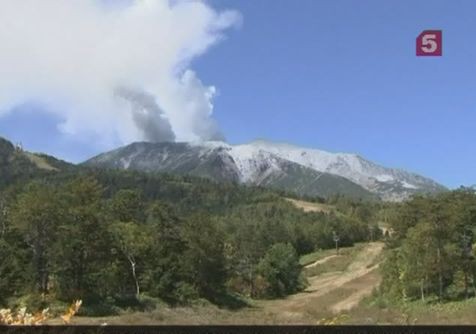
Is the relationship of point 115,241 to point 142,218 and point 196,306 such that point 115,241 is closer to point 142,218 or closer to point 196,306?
point 196,306

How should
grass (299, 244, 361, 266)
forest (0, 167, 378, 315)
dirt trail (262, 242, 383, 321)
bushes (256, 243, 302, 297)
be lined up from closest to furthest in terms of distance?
1. forest (0, 167, 378, 315)
2. dirt trail (262, 242, 383, 321)
3. bushes (256, 243, 302, 297)
4. grass (299, 244, 361, 266)

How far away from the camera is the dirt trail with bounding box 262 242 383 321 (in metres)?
69.0

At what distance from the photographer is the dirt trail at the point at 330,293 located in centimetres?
6903

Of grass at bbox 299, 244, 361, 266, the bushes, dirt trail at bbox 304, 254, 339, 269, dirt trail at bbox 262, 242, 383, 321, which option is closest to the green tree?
dirt trail at bbox 262, 242, 383, 321

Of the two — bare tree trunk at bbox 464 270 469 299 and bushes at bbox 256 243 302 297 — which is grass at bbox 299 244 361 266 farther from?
bare tree trunk at bbox 464 270 469 299

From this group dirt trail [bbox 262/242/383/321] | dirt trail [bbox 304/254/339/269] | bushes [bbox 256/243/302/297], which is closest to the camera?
dirt trail [bbox 262/242/383/321]

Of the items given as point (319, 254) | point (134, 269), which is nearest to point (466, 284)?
point (134, 269)

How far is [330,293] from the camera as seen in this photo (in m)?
87.0

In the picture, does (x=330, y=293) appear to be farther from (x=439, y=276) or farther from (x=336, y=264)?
(x=336, y=264)

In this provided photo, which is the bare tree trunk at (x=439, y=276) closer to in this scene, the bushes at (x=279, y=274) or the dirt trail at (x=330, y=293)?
the dirt trail at (x=330, y=293)

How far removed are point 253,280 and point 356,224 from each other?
76.2 m

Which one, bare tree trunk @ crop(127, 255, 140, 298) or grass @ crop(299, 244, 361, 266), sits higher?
grass @ crop(299, 244, 361, 266)

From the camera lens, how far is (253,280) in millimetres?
94312
